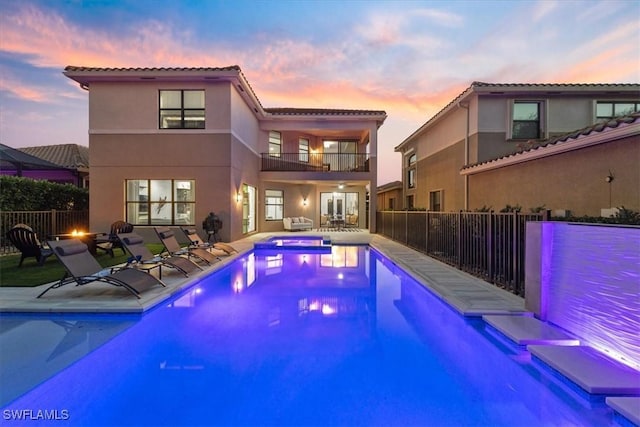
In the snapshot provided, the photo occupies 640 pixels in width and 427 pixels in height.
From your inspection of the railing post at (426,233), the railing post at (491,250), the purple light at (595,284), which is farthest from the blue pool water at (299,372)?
the railing post at (426,233)

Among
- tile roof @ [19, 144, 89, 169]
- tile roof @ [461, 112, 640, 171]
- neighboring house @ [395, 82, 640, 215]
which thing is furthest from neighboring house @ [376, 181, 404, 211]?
tile roof @ [19, 144, 89, 169]

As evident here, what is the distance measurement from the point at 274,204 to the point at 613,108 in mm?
16198

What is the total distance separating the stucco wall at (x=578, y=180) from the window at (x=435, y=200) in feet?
20.9

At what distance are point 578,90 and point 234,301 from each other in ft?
46.1

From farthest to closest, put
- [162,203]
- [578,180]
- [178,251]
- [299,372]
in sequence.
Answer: [162,203] < [178,251] < [578,180] < [299,372]

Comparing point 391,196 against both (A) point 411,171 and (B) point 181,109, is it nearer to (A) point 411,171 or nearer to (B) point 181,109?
(A) point 411,171

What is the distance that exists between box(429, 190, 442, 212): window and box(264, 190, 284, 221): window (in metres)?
8.77

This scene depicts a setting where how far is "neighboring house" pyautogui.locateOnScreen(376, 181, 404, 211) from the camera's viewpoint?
85.8ft

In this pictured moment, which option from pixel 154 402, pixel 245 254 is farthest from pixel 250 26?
pixel 154 402

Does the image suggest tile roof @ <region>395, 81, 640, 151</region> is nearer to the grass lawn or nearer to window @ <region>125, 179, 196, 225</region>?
window @ <region>125, 179, 196, 225</region>

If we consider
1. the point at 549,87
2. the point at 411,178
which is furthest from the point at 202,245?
the point at 411,178

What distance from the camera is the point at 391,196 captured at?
28.5m

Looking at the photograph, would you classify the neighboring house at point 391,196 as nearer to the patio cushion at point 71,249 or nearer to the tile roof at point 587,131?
the tile roof at point 587,131

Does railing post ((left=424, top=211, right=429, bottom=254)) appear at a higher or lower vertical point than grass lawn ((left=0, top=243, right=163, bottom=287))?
higher
